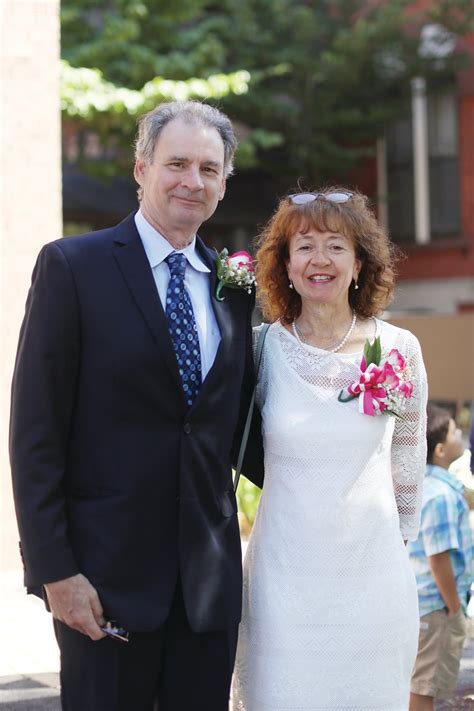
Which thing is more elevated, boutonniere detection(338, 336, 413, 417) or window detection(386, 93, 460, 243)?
window detection(386, 93, 460, 243)

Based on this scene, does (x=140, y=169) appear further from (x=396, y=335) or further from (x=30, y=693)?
(x=30, y=693)

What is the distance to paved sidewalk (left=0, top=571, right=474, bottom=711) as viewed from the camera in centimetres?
521

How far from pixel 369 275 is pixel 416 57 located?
16.4m

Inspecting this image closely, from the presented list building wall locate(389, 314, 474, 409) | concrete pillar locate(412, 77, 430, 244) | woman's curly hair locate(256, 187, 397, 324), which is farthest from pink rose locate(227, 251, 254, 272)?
concrete pillar locate(412, 77, 430, 244)

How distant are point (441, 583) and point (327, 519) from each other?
5.04 feet

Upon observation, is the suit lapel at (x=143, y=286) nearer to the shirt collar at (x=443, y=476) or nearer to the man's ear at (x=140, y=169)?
the man's ear at (x=140, y=169)

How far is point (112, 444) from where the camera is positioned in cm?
310

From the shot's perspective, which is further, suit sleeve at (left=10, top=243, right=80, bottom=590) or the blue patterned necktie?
the blue patterned necktie

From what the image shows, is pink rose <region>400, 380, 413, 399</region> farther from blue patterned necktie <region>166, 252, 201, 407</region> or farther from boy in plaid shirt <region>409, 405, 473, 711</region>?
boy in plaid shirt <region>409, 405, 473, 711</region>

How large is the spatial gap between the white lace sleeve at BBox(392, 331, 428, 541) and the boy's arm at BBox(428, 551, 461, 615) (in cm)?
104

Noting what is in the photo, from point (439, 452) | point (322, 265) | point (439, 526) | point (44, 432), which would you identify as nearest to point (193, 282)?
point (322, 265)

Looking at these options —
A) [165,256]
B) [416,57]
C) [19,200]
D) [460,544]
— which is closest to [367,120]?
[416,57]

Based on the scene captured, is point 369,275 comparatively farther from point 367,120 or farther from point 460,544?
point 367,120

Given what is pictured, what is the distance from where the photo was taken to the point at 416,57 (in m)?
19.3
